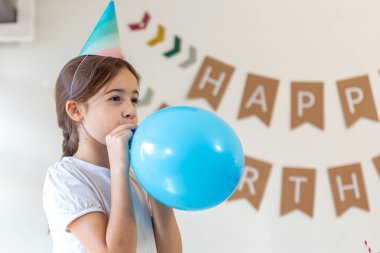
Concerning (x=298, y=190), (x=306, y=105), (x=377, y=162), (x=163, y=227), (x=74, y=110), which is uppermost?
(x=74, y=110)

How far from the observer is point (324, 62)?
81.1 inches

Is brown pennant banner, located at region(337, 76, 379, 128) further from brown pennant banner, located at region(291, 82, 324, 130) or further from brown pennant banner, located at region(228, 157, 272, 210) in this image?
brown pennant banner, located at region(228, 157, 272, 210)

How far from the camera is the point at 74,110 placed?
0.98m

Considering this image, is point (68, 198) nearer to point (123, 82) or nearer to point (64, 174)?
point (64, 174)

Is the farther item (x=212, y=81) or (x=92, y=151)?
(x=212, y=81)

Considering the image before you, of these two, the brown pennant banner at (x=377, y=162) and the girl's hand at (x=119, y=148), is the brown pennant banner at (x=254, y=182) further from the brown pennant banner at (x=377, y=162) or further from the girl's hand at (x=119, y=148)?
the girl's hand at (x=119, y=148)

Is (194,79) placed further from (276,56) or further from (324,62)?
(324,62)

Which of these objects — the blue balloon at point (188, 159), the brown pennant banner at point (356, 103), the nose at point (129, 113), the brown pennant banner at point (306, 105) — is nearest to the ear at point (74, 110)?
the nose at point (129, 113)

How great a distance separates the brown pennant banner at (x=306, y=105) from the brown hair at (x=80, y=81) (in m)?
1.15

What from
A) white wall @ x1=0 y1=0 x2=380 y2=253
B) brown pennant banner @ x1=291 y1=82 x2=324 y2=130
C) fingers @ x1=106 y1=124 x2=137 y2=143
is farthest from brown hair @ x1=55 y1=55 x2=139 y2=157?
brown pennant banner @ x1=291 y1=82 x2=324 y2=130

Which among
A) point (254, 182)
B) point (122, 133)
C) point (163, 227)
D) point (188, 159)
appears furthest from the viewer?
point (254, 182)

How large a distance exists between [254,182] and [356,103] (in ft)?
1.74

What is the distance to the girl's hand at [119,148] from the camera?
84 cm

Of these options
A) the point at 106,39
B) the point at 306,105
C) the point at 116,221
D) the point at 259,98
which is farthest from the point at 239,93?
the point at 116,221
